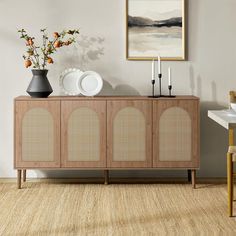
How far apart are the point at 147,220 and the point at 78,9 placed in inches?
88.3

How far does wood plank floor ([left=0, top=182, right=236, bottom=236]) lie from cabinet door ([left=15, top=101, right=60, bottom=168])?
251mm

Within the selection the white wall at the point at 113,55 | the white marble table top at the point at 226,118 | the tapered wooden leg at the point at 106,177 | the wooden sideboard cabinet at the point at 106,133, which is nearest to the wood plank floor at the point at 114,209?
the tapered wooden leg at the point at 106,177

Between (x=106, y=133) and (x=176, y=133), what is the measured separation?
0.61 m

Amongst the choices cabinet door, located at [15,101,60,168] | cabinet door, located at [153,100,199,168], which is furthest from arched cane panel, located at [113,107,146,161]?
cabinet door, located at [15,101,60,168]

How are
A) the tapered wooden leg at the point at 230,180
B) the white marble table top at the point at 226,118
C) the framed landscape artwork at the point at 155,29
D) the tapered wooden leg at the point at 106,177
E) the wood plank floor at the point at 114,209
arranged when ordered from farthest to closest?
the framed landscape artwork at the point at 155,29 → the tapered wooden leg at the point at 106,177 → the tapered wooden leg at the point at 230,180 → the wood plank floor at the point at 114,209 → the white marble table top at the point at 226,118

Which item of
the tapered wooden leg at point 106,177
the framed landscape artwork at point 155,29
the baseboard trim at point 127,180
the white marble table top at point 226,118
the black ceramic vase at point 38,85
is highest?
the framed landscape artwork at point 155,29

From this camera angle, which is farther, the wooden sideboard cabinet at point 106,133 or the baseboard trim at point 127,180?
the baseboard trim at point 127,180

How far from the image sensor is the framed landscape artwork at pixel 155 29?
5.55 metres

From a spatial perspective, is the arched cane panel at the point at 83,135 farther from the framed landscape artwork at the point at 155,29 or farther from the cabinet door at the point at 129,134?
the framed landscape artwork at the point at 155,29

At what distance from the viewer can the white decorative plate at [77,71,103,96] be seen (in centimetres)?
543

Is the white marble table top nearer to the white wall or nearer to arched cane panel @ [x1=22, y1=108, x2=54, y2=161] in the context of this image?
the white wall

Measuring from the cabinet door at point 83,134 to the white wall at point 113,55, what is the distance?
1.27ft

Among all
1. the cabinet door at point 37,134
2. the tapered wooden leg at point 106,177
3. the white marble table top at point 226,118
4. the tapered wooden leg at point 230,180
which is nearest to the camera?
the white marble table top at point 226,118

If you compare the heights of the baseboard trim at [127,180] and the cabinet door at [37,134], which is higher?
the cabinet door at [37,134]
